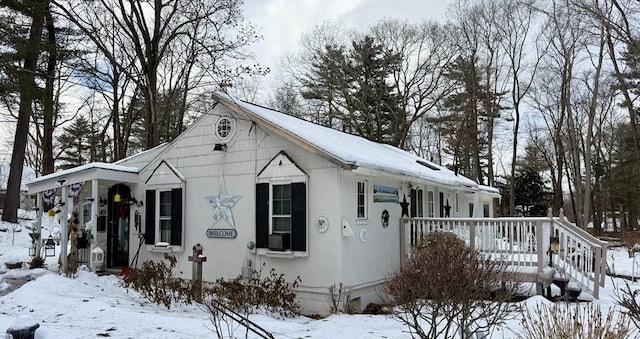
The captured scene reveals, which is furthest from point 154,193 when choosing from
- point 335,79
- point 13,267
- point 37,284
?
point 335,79

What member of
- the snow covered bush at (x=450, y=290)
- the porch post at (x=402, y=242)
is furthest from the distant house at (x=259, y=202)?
the snow covered bush at (x=450, y=290)

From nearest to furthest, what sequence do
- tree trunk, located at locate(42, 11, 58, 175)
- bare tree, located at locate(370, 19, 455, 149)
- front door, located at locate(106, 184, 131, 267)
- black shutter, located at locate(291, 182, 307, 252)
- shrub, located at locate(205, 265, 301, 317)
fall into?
shrub, located at locate(205, 265, 301, 317) → black shutter, located at locate(291, 182, 307, 252) → front door, located at locate(106, 184, 131, 267) → tree trunk, located at locate(42, 11, 58, 175) → bare tree, located at locate(370, 19, 455, 149)

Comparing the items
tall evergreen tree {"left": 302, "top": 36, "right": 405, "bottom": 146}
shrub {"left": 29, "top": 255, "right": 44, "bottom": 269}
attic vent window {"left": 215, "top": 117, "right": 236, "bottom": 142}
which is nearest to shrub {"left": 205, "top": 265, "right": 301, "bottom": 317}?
attic vent window {"left": 215, "top": 117, "right": 236, "bottom": 142}

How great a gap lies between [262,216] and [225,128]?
2.16 metres

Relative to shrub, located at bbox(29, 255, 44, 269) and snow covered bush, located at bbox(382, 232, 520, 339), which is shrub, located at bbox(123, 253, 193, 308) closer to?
shrub, located at bbox(29, 255, 44, 269)

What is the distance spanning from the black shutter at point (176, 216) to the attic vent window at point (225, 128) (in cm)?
157

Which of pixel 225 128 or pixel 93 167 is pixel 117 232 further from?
pixel 225 128

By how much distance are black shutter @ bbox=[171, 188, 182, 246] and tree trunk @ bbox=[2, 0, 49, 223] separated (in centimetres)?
673

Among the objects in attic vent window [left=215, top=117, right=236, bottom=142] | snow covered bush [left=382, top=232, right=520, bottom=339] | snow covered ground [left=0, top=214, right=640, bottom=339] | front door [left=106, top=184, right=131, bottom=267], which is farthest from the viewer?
front door [left=106, top=184, right=131, bottom=267]

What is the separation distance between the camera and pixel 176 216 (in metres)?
10.3

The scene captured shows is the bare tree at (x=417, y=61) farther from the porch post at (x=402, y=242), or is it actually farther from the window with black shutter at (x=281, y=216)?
the window with black shutter at (x=281, y=216)

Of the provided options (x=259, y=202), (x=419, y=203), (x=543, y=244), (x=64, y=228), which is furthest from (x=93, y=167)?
(x=543, y=244)

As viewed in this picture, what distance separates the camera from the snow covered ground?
6.10 m

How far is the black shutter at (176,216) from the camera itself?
33.6ft
